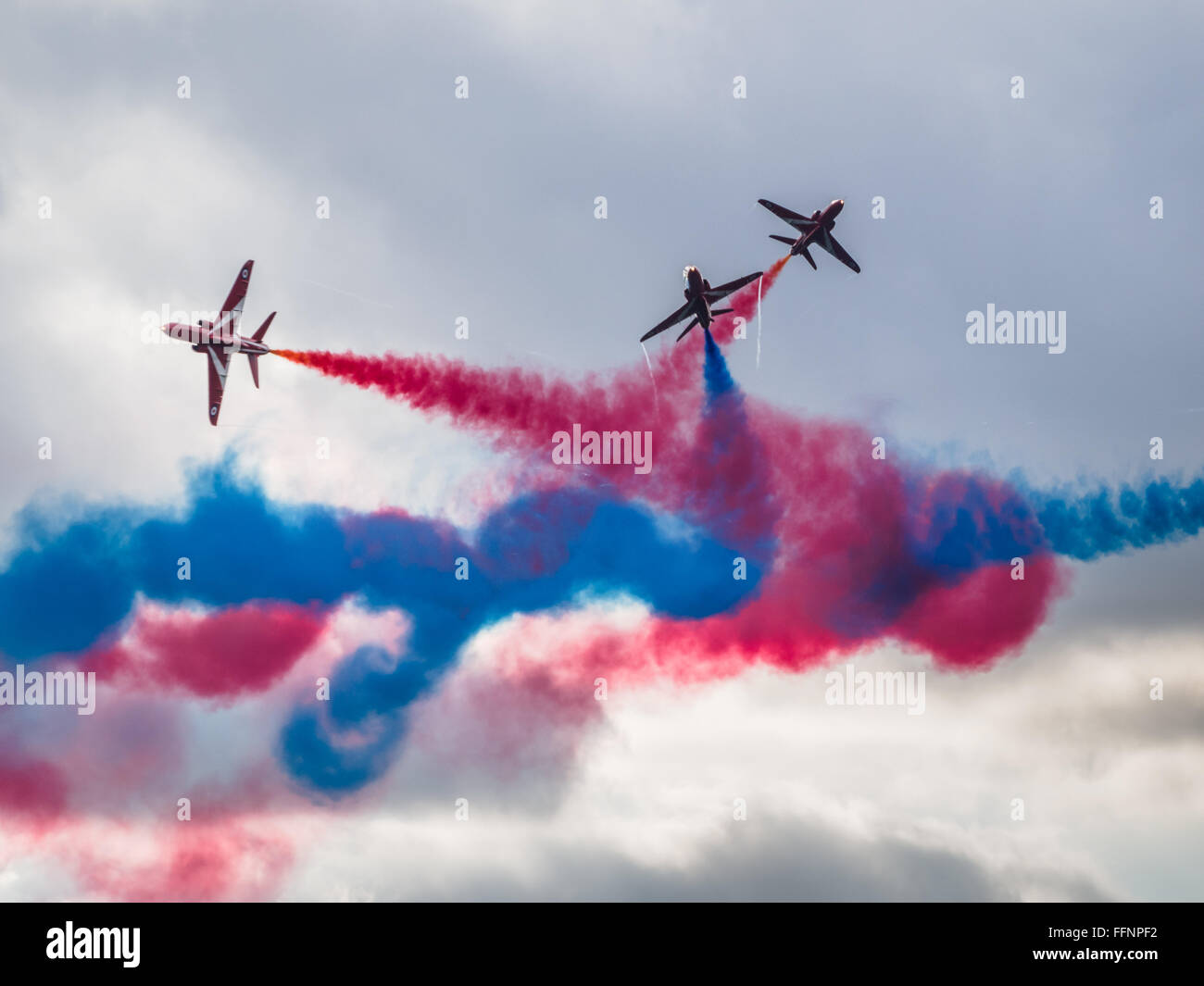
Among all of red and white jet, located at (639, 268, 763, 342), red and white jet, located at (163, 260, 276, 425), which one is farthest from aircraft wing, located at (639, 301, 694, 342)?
red and white jet, located at (163, 260, 276, 425)

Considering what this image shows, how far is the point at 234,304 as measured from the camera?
346ft

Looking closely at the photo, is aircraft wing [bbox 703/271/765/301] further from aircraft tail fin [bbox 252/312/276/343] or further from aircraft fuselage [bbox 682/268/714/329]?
aircraft tail fin [bbox 252/312/276/343]

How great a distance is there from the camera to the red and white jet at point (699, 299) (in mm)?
91125

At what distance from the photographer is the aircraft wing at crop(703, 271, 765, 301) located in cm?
9219

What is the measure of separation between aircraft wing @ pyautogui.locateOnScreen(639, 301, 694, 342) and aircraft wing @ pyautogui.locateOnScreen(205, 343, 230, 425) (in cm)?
3517

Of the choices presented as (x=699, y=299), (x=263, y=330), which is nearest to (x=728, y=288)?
(x=699, y=299)

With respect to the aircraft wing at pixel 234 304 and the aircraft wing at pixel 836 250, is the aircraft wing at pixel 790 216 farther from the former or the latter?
the aircraft wing at pixel 234 304

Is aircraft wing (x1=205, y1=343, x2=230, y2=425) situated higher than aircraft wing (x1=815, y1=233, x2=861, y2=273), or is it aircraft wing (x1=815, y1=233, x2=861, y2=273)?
aircraft wing (x1=815, y1=233, x2=861, y2=273)

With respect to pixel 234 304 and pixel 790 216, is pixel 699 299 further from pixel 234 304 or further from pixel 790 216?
pixel 234 304

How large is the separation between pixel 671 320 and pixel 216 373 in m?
40.7

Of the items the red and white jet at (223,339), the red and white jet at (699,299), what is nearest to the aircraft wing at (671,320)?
the red and white jet at (699,299)
